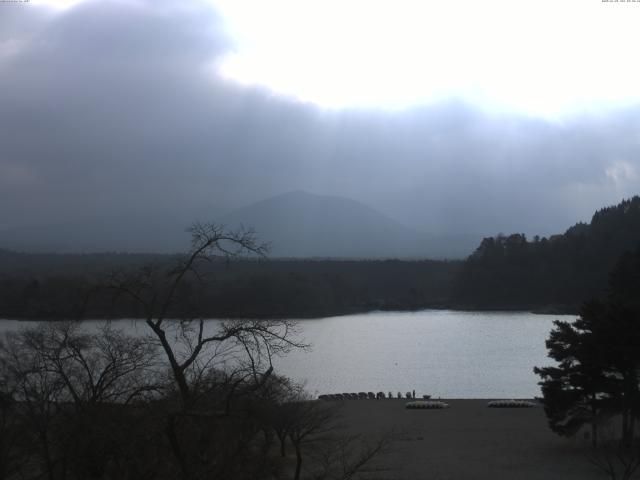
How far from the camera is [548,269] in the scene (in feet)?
214

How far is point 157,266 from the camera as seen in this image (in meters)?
4.68

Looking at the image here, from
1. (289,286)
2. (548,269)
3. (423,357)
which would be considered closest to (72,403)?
(423,357)

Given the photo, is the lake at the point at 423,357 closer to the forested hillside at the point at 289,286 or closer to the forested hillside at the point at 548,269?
the forested hillside at the point at 289,286

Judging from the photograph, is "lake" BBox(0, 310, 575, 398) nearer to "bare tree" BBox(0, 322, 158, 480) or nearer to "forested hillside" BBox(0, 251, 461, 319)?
"forested hillside" BBox(0, 251, 461, 319)

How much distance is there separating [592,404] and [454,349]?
23156 mm

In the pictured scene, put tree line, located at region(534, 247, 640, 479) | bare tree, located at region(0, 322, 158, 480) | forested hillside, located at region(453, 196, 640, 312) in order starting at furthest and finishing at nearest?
forested hillside, located at region(453, 196, 640, 312)
tree line, located at region(534, 247, 640, 479)
bare tree, located at region(0, 322, 158, 480)

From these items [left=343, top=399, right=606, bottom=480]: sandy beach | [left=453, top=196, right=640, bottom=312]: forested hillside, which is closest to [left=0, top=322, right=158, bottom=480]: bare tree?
[left=343, top=399, right=606, bottom=480]: sandy beach

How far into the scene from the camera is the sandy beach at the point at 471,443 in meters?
12.4

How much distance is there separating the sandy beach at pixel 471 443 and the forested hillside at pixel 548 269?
43.6 meters

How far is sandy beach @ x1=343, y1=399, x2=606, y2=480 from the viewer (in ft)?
40.8

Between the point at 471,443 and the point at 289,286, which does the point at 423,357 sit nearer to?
the point at 471,443

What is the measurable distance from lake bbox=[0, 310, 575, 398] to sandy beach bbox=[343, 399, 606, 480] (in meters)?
4.51

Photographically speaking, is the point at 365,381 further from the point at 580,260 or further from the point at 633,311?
the point at 580,260

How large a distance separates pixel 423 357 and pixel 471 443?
18.6 meters
